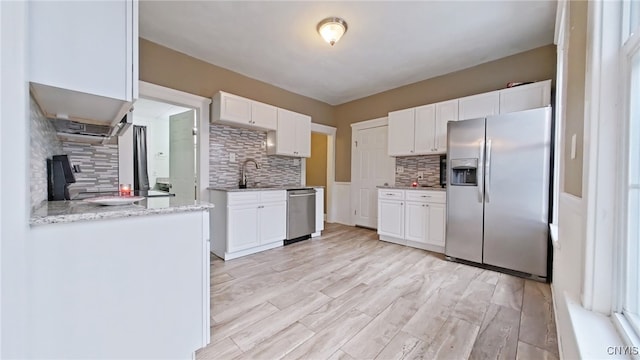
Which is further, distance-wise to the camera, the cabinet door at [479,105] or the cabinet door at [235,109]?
the cabinet door at [235,109]

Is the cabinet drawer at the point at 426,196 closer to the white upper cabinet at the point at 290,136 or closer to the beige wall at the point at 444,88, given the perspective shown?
the beige wall at the point at 444,88

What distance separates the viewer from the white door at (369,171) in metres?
4.53

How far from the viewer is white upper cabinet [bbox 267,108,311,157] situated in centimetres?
380

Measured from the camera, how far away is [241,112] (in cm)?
328

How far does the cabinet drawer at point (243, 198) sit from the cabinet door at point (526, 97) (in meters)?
3.28

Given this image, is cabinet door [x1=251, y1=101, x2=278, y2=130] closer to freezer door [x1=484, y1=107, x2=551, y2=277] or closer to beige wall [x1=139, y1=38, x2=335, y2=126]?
beige wall [x1=139, y1=38, x2=335, y2=126]

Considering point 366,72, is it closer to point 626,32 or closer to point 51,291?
point 626,32

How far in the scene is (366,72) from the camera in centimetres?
370

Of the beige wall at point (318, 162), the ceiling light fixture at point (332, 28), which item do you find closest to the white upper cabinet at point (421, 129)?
the ceiling light fixture at point (332, 28)

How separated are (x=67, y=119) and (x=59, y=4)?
95cm

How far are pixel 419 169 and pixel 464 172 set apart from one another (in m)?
1.08

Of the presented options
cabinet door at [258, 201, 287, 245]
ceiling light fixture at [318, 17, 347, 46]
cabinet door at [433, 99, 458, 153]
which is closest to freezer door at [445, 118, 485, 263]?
cabinet door at [433, 99, 458, 153]

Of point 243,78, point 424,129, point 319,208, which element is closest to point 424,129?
point 424,129

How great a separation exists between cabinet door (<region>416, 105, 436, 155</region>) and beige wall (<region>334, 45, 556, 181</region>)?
0.40 meters
